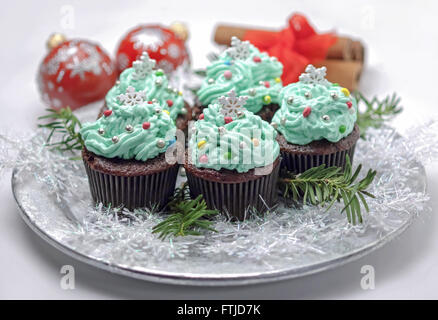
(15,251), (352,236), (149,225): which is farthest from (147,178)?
(352,236)

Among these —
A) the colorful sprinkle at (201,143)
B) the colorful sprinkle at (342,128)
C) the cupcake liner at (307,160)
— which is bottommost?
the cupcake liner at (307,160)

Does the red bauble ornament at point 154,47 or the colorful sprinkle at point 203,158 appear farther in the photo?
the red bauble ornament at point 154,47

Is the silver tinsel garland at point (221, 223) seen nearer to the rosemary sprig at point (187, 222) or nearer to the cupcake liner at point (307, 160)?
the rosemary sprig at point (187, 222)

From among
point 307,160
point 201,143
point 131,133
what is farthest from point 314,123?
point 131,133

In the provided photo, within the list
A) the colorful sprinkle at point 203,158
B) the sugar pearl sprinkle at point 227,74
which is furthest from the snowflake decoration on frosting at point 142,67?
the colorful sprinkle at point 203,158

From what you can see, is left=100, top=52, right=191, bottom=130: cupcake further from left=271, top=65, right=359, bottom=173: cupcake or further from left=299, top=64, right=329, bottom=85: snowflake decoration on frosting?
left=299, top=64, right=329, bottom=85: snowflake decoration on frosting
